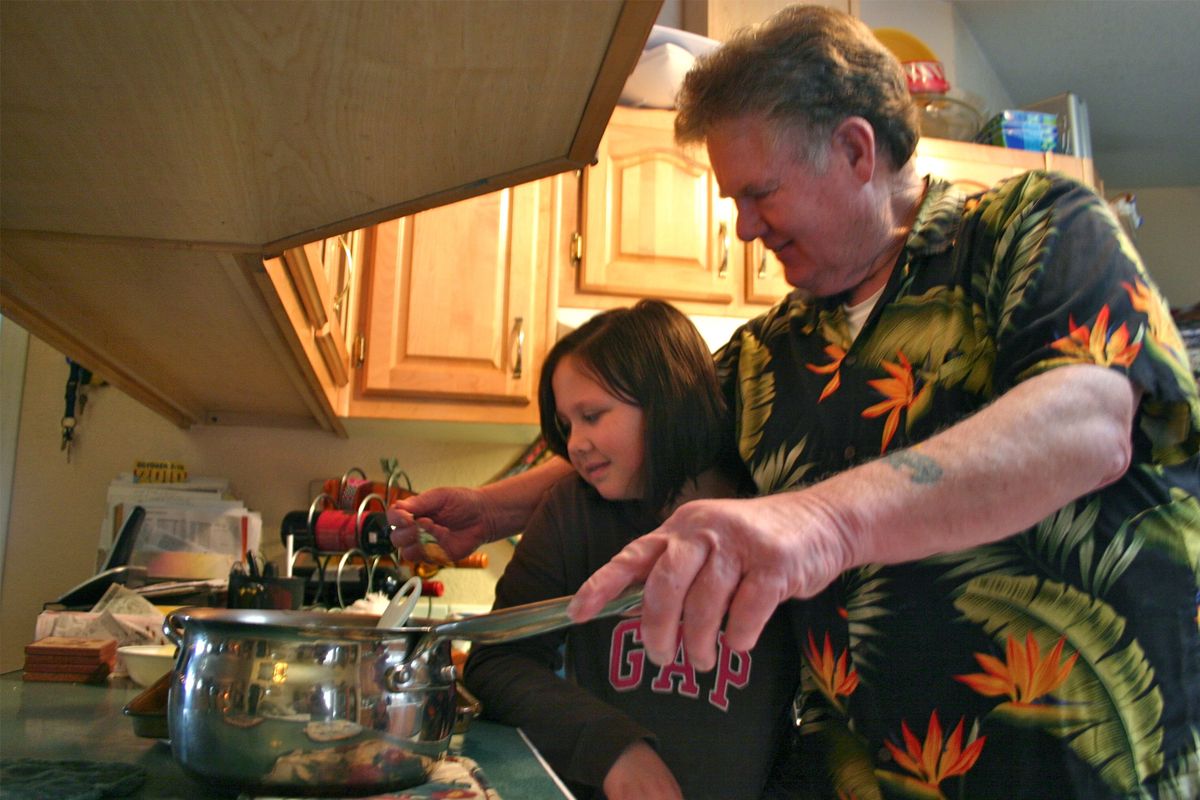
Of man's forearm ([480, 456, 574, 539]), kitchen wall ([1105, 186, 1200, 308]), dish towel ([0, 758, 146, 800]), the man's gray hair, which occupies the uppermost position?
kitchen wall ([1105, 186, 1200, 308])

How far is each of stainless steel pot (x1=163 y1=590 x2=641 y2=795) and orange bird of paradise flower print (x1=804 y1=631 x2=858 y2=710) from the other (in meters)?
0.41

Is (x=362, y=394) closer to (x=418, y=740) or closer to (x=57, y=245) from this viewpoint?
(x=57, y=245)

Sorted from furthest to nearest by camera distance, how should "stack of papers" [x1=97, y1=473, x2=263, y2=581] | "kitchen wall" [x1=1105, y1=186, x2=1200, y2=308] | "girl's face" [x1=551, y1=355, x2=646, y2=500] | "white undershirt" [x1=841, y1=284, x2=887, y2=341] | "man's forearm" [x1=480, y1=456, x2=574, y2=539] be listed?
"kitchen wall" [x1=1105, y1=186, x2=1200, y2=308]
"stack of papers" [x1=97, y1=473, x2=263, y2=581]
"man's forearm" [x1=480, y1=456, x2=574, y2=539]
"girl's face" [x1=551, y1=355, x2=646, y2=500]
"white undershirt" [x1=841, y1=284, x2=887, y2=341]

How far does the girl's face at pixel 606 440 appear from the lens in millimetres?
1091

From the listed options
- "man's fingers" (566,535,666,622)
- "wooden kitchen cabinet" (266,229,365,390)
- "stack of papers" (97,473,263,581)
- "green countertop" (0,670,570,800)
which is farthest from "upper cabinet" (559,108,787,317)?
"man's fingers" (566,535,666,622)

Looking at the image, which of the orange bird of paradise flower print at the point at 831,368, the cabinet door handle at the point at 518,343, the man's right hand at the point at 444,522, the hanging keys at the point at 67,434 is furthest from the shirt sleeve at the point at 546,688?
the hanging keys at the point at 67,434

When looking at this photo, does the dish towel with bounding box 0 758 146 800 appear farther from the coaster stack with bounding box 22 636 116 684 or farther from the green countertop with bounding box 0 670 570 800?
the coaster stack with bounding box 22 636 116 684

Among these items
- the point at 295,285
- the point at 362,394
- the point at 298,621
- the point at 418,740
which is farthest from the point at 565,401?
the point at 362,394

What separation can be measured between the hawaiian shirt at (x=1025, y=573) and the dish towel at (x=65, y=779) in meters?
0.60

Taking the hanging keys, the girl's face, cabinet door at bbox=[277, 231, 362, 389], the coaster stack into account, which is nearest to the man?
the girl's face

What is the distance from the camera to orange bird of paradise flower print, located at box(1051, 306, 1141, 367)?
0.65 meters

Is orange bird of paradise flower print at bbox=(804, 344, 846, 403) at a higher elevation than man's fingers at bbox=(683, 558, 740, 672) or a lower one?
higher

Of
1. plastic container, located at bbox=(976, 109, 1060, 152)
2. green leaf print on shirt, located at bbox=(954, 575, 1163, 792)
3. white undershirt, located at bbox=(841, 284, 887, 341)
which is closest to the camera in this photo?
green leaf print on shirt, located at bbox=(954, 575, 1163, 792)

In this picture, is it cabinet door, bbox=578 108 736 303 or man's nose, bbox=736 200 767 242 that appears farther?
cabinet door, bbox=578 108 736 303
